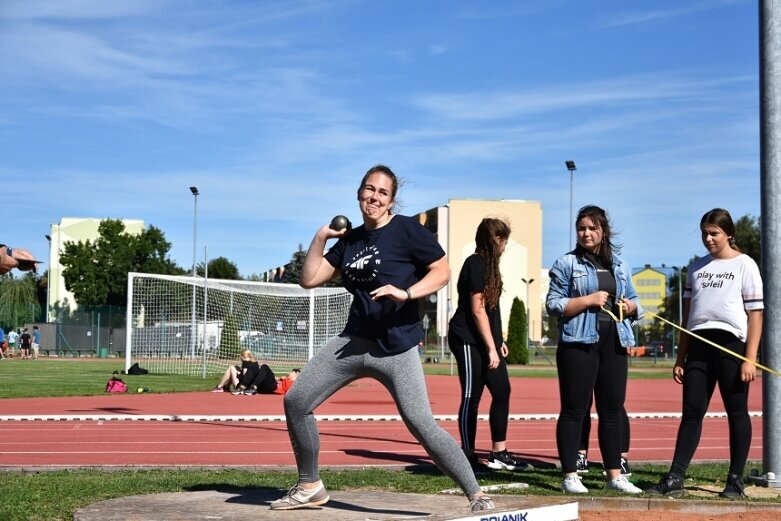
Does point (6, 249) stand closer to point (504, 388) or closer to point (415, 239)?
point (415, 239)

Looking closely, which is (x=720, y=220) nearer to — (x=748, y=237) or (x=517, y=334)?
(x=517, y=334)

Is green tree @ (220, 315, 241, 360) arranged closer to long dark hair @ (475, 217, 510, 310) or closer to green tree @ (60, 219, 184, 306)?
long dark hair @ (475, 217, 510, 310)

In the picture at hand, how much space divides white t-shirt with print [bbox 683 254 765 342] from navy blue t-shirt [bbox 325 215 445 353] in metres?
2.60

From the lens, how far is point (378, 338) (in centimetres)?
586

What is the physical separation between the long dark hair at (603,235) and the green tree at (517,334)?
42.7 m

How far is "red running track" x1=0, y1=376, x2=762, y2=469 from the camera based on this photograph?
9859mm

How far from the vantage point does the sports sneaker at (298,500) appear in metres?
6.23

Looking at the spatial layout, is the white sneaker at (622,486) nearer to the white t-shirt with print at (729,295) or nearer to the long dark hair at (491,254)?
the white t-shirt with print at (729,295)

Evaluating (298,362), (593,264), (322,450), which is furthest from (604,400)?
(298,362)

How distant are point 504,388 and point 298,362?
25.0m

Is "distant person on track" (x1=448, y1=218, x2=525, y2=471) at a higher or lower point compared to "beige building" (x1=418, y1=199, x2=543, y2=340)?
lower

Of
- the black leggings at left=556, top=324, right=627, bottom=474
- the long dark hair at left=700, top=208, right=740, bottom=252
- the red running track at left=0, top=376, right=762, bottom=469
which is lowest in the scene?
the red running track at left=0, top=376, right=762, bottom=469

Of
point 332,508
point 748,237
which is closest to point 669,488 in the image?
point 332,508

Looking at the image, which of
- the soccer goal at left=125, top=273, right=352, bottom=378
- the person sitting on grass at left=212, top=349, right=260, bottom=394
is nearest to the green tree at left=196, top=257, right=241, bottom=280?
the soccer goal at left=125, top=273, right=352, bottom=378
